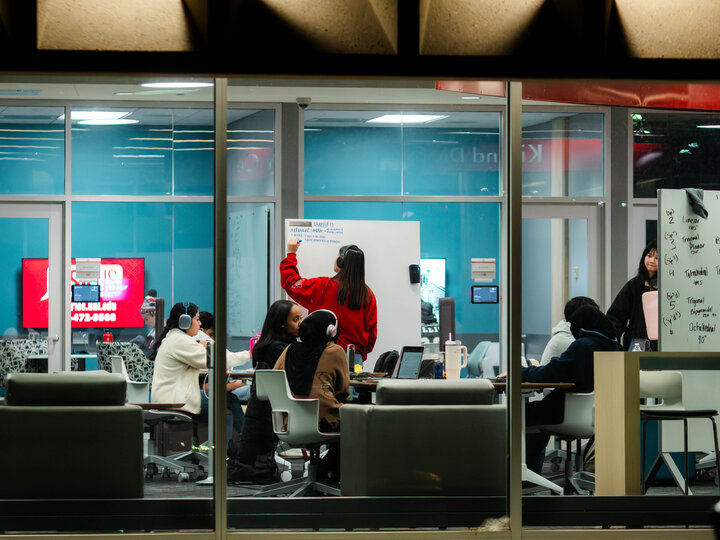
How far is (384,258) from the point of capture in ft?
25.7

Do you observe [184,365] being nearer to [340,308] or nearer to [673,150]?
[340,308]

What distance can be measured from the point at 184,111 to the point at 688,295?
3.27 m

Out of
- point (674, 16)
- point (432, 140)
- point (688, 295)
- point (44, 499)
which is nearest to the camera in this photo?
point (674, 16)

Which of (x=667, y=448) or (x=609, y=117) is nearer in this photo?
(x=667, y=448)

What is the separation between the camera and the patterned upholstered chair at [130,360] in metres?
5.70

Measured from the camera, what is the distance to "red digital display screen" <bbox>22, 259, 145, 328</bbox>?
23.5 ft

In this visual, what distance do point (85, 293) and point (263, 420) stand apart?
1979 millimetres

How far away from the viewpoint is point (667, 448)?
220 inches

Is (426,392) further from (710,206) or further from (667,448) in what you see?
(710,206)

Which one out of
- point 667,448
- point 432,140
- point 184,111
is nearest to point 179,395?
point 184,111

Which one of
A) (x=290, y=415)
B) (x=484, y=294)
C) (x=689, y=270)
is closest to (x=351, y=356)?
(x=290, y=415)

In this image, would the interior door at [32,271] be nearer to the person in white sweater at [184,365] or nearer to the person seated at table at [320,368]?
the person in white sweater at [184,365]

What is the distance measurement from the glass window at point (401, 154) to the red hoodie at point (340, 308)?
136cm

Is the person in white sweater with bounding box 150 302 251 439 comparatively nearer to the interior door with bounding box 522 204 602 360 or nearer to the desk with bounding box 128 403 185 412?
the desk with bounding box 128 403 185 412
